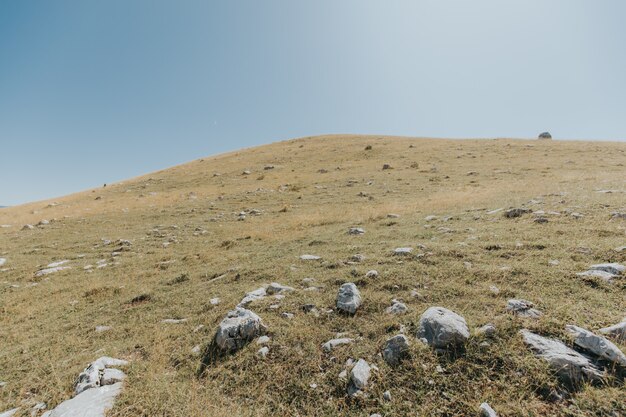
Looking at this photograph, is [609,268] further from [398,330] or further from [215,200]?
[215,200]

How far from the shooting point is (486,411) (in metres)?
3.41

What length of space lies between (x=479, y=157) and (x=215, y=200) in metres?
27.4

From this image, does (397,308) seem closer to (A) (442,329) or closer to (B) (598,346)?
(A) (442,329)

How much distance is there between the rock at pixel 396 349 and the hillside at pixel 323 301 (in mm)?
85

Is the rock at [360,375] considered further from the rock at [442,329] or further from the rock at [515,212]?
the rock at [515,212]

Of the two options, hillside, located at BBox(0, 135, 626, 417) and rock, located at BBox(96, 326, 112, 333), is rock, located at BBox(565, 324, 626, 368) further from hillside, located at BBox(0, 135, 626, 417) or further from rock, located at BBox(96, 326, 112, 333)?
rock, located at BBox(96, 326, 112, 333)

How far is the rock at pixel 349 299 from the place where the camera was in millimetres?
5652

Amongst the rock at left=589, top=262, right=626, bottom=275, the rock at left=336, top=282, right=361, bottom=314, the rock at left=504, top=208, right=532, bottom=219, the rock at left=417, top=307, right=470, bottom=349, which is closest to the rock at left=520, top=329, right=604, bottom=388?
the rock at left=417, top=307, right=470, bottom=349

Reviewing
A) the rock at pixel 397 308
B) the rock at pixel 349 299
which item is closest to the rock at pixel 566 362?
the rock at pixel 397 308

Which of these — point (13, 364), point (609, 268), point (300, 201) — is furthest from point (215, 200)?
point (609, 268)

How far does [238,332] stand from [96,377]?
215cm

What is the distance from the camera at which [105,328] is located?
6723mm

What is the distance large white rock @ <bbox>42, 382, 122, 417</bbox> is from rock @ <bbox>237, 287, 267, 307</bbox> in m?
2.65

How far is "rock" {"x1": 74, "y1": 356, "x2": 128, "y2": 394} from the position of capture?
14.5ft
